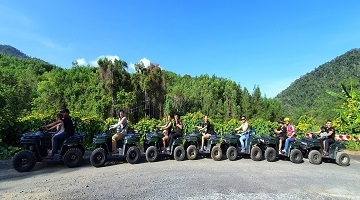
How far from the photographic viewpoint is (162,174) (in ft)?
28.3

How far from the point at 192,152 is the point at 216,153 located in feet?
2.90

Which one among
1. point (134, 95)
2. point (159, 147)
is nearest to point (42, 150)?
point (159, 147)

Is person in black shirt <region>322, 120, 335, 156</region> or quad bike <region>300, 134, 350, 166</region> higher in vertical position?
person in black shirt <region>322, 120, 335, 156</region>

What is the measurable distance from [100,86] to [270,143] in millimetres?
28479

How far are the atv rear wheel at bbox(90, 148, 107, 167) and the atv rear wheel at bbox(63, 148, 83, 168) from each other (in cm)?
38

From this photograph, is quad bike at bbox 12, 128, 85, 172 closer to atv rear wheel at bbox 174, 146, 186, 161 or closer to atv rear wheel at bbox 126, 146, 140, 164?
atv rear wheel at bbox 126, 146, 140, 164

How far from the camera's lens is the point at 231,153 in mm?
11492

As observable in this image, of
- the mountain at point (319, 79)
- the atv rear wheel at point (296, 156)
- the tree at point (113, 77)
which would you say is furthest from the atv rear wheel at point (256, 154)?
the mountain at point (319, 79)

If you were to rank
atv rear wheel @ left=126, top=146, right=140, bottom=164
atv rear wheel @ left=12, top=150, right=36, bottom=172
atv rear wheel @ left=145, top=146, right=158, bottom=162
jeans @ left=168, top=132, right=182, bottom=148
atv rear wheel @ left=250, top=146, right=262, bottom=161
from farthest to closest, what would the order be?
atv rear wheel @ left=250, top=146, right=262, bottom=161
jeans @ left=168, top=132, right=182, bottom=148
atv rear wheel @ left=145, top=146, right=158, bottom=162
atv rear wheel @ left=126, top=146, right=140, bottom=164
atv rear wheel @ left=12, top=150, right=36, bottom=172

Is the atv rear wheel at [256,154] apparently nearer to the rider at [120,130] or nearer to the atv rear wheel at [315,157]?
the atv rear wheel at [315,157]

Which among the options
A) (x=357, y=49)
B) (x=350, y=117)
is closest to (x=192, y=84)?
(x=350, y=117)

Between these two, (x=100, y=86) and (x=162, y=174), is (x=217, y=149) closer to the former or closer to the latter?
(x=162, y=174)

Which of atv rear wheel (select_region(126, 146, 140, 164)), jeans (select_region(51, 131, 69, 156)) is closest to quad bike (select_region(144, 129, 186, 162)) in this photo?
atv rear wheel (select_region(126, 146, 140, 164))

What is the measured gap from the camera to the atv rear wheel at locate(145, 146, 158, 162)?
1049cm
